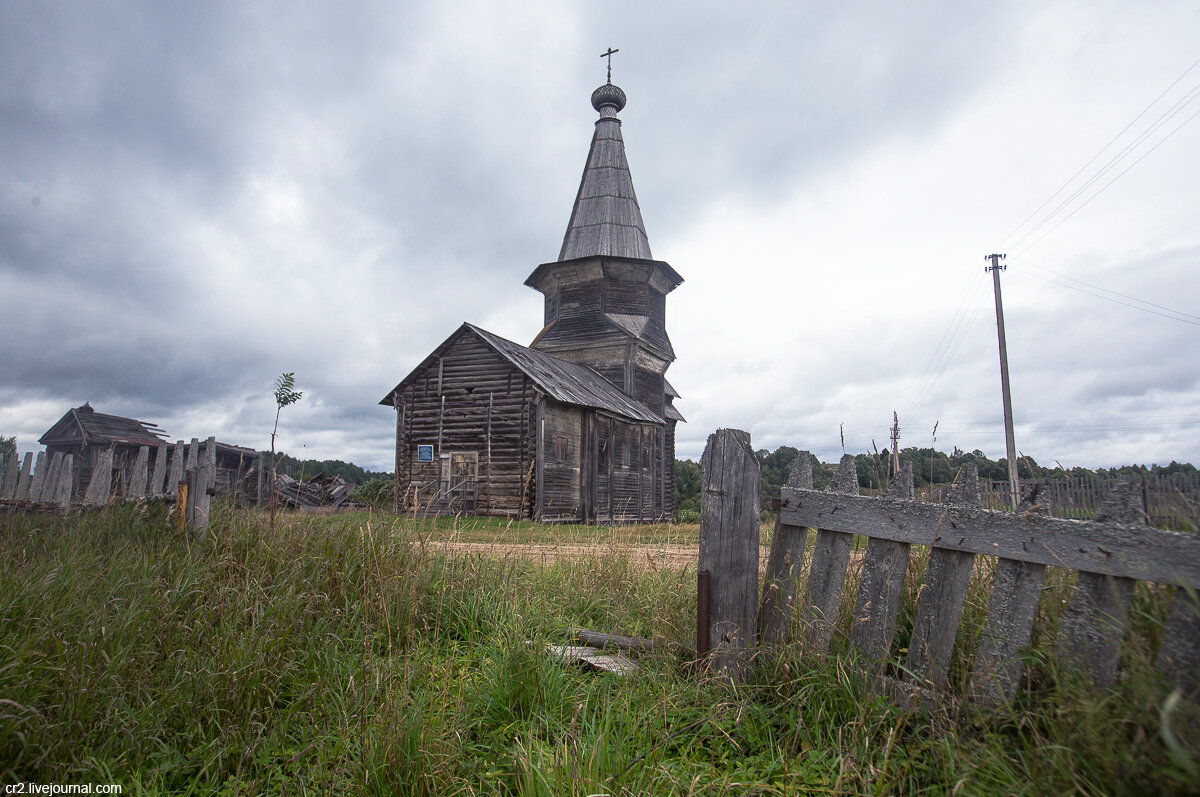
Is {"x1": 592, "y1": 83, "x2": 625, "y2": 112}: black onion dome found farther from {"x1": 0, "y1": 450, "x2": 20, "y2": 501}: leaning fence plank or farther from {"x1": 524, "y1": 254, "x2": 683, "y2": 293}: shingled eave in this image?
{"x1": 0, "y1": 450, "x2": 20, "y2": 501}: leaning fence plank

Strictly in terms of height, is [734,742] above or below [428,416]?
below

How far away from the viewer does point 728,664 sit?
11.0 feet

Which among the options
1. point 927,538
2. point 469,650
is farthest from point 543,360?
point 927,538

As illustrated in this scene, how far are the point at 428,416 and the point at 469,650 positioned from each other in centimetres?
1646

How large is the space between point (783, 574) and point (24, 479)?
38.9ft

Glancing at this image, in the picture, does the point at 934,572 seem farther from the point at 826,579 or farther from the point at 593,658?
the point at 593,658

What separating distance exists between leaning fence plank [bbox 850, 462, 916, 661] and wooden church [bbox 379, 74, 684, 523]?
10.4 metres

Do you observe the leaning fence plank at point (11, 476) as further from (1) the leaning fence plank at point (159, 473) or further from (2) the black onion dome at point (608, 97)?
(2) the black onion dome at point (608, 97)

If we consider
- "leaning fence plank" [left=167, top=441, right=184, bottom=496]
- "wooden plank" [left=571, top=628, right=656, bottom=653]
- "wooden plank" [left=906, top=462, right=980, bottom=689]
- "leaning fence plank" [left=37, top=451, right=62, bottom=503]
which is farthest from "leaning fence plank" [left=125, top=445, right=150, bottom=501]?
"wooden plank" [left=906, top=462, right=980, bottom=689]

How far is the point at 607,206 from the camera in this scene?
93.2ft

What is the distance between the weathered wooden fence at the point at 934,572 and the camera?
2.23 m

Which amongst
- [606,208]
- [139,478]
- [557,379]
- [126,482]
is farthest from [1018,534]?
[606,208]

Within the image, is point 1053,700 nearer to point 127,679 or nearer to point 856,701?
point 856,701

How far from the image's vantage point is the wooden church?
A: 18.5 meters
